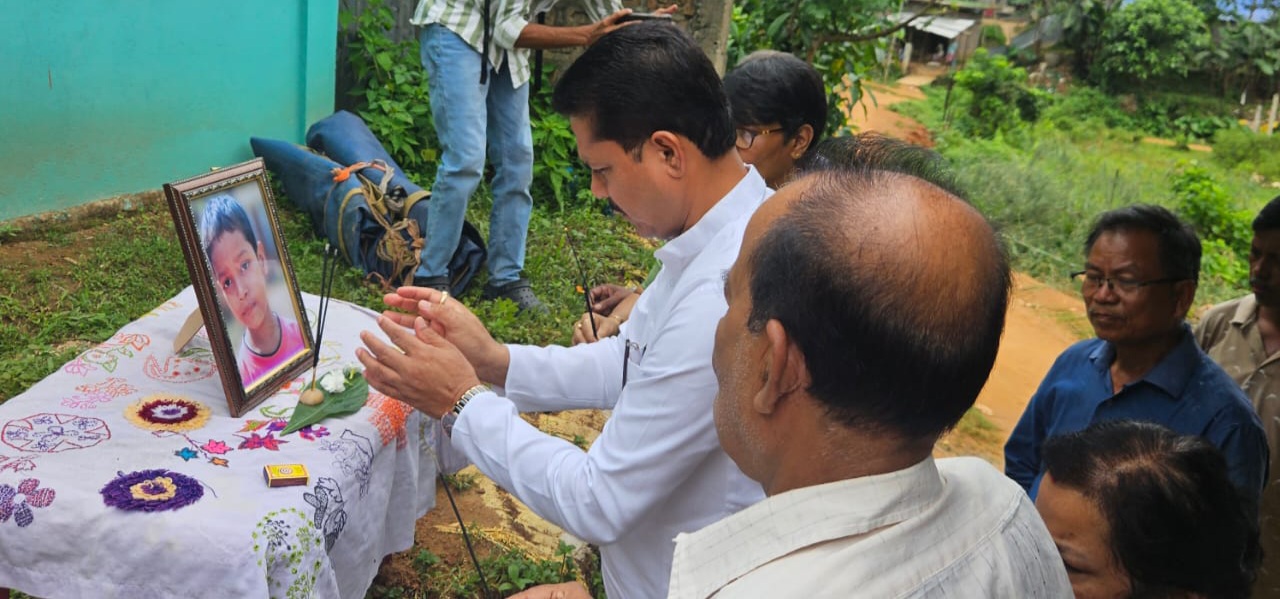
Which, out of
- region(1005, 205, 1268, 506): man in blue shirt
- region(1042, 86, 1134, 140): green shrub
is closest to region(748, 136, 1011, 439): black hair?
region(1005, 205, 1268, 506): man in blue shirt

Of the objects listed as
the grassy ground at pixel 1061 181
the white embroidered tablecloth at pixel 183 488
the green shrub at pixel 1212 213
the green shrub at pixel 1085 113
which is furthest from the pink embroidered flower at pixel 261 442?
the green shrub at pixel 1085 113

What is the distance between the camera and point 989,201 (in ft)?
37.4

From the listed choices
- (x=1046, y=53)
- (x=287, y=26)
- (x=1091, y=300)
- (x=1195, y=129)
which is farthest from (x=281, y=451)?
(x=1046, y=53)

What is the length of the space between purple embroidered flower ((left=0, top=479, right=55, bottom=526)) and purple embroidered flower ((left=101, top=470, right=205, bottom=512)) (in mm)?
98

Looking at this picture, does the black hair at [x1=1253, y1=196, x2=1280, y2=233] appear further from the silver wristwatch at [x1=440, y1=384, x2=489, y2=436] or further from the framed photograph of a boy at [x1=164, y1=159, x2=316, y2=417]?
the framed photograph of a boy at [x1=164, y1=159, x2=316, y2=417]

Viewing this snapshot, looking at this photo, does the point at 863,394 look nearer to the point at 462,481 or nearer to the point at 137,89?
the point at 462,481

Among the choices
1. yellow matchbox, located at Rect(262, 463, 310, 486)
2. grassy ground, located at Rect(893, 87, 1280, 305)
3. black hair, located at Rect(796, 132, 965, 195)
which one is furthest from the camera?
grassy ground, located at Rect(893, 87, 1280, 305)

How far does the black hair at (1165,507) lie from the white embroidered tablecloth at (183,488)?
4.76 feet

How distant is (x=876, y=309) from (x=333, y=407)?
62.0 inches

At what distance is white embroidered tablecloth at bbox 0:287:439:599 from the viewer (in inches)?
71.3

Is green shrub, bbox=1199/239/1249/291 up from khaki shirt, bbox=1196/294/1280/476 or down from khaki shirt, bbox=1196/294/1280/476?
down

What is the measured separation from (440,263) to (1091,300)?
2.98m

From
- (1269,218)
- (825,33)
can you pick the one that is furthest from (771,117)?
(825,33)

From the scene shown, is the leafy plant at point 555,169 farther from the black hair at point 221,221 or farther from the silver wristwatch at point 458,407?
the silver wristwatch at point 458,407
